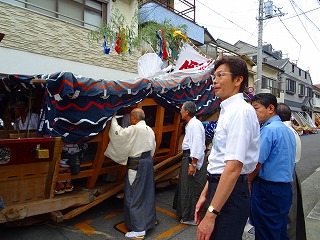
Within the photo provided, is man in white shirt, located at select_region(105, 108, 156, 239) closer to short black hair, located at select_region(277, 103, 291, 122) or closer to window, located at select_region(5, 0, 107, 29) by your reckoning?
short black hair, located at select_region(277, 103, 291, 122)

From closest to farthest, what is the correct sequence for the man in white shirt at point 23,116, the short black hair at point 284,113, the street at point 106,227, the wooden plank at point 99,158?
the short black hair at point 284,113 → the street at point 106,227 → the wooden plank at point 99,158 → the man in white shirt at point 23,116

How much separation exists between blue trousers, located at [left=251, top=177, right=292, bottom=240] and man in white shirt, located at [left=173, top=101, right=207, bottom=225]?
4.45 feet

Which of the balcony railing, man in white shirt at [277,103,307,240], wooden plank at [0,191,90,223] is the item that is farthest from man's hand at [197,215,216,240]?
Result: the balcony railing

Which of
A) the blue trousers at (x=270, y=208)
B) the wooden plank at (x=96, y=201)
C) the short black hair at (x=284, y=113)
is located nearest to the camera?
the blue trousers at (x=270, y=208)

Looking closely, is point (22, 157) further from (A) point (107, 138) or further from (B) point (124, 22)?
(B) point (124, 22)

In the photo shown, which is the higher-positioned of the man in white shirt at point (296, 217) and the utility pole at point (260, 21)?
the utility pole at point (260, 21)

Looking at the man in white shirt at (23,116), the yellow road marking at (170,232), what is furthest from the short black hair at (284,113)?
the man in white shirt at (23,116)

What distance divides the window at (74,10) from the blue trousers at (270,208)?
29.4ft

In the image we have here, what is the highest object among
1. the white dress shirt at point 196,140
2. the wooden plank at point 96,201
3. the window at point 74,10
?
the window at point 74,10

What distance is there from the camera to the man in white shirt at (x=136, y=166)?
11.4ft

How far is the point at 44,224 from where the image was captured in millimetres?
3701

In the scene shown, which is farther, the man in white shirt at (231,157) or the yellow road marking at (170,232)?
the yellow road marking at (170,232)

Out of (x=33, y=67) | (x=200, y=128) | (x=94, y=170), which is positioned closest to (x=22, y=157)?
(x=94, y=170)

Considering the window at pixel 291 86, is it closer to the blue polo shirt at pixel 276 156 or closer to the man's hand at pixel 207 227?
the blue polo shirt at pixel 276 156
